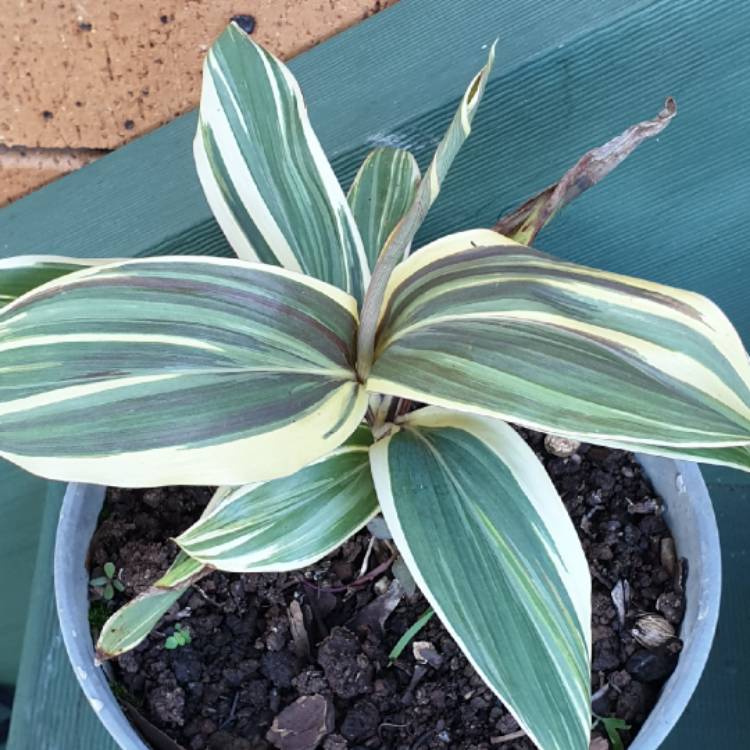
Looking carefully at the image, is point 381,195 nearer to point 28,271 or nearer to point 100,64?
point 28,271

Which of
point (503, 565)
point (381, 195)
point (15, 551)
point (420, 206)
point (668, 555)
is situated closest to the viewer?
point (420, 206)

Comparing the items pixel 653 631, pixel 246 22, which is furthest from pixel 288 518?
pixel 246 22

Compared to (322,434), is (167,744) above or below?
below

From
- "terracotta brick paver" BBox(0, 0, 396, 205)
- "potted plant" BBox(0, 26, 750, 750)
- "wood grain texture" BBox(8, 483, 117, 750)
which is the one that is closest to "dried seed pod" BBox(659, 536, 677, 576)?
"potted plant" BBox(0, 26, 750, 750)

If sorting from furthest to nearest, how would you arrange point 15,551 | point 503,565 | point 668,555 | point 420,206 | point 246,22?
point 15,551 < point 246,22 < point 668,555 < point 503,565 < point 420,206

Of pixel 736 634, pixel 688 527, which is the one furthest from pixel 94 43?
pixel 736 634

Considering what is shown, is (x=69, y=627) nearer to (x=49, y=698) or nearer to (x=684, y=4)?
(x=49, y=698)

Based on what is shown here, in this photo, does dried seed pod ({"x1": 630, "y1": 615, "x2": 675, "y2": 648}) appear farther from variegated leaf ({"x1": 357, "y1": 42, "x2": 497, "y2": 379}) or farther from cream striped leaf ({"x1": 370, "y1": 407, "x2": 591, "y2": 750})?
variegated leaf ({"x1": 357, "y1": 42, "x2": 497, "y2": 379})
